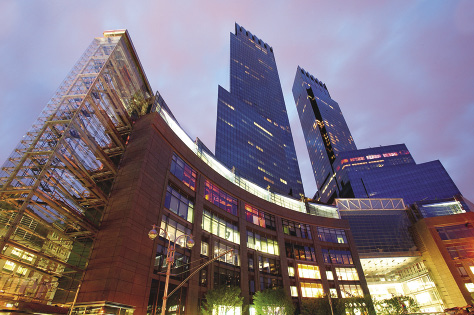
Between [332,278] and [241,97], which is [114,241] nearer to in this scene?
[332,278]

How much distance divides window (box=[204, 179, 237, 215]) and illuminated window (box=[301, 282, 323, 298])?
68.5ft

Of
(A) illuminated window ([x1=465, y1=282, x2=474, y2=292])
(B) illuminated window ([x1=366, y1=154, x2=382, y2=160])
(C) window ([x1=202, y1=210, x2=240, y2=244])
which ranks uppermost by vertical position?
(B) illuminated window ([x1=366, y1=154, x2=382, y2=160])

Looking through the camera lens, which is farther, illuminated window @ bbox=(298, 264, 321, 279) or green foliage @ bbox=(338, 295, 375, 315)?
illuminated window @ bbox=(298, 264, 321, 279)

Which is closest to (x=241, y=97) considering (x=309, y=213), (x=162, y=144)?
(x=309, y=213)

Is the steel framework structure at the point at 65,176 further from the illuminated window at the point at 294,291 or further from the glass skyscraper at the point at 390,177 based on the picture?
the glass skyscraper at the point at 390,177

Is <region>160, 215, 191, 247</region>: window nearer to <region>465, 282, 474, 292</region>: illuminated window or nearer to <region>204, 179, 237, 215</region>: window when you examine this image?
<region>204, 179, 237, 215</region>: window

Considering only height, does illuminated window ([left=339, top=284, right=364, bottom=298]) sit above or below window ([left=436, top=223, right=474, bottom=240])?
below

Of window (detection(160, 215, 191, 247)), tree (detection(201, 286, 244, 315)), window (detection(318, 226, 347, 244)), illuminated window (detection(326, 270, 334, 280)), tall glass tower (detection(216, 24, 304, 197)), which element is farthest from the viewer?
tall glass tower (detection(216, 24, 304, 197))

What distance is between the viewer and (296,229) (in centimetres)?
5919

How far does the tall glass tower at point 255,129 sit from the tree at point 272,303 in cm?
4945

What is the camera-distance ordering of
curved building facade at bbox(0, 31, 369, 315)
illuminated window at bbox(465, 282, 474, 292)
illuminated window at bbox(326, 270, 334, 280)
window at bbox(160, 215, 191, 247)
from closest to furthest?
curved building facade at bbox(0, 31, 369, 315), window at bbox(160, 215, 191, 247), illuminated window at bbox(326, 270, 334, 280), illuminated window at bbox(465, 282, 474, 292)

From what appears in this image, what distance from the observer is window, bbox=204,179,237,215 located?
4357 cm

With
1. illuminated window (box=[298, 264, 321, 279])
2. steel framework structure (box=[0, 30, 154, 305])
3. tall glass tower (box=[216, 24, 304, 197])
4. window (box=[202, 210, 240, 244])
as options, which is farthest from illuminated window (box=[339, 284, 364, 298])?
A: steel framework structure (box=[0, 30, 154, 305])

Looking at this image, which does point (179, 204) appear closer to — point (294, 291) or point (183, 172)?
point (183, 172)
